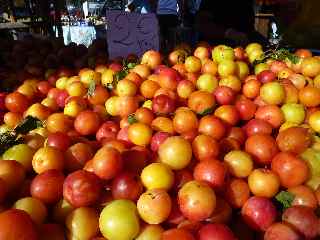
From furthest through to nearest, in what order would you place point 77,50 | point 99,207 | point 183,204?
1. point 77,50
2. point 99,207
3. point 183,204

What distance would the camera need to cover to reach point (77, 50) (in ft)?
12.4

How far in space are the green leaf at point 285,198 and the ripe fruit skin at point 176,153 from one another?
49 cm

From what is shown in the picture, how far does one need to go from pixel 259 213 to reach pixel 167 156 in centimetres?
52

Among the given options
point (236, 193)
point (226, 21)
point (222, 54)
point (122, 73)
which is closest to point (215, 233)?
point (236, 193)

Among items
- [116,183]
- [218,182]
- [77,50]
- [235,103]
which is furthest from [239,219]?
[77,50]

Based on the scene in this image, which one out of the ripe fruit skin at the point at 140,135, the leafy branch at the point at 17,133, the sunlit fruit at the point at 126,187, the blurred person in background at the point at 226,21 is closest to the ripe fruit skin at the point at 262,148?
the ripe fruit skin at the point at 140,135

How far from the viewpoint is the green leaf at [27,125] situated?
2.16 metres

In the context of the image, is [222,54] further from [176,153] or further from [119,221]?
[119,221]

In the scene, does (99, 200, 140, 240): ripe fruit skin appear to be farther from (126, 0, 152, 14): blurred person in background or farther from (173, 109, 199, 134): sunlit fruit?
(126, 0, 152, 14): blurred person in background

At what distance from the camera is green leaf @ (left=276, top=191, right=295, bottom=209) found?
5.58ft

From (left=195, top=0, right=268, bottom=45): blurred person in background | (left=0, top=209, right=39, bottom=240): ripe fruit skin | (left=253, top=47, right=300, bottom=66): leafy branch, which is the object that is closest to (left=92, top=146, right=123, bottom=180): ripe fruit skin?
(left=0, top=209, right=39, bottom=240): ripe fruit skin

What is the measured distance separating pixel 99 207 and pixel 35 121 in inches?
36.6

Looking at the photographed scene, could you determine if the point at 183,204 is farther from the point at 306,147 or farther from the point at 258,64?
the point at 258,64

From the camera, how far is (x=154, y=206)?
4.80 ft
